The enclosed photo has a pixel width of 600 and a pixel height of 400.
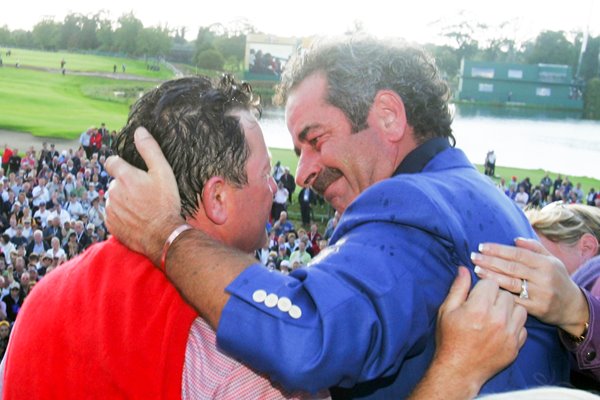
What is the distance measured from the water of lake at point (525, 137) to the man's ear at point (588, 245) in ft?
93.4

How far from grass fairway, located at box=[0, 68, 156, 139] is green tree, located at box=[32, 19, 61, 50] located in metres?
12.1

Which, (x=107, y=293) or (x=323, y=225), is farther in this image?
(x=323, y=225)

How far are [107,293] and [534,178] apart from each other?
2910 cm

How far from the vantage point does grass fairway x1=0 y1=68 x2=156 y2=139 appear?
31.0 m

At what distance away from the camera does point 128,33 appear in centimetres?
5331

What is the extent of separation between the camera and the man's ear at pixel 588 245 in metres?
2.97

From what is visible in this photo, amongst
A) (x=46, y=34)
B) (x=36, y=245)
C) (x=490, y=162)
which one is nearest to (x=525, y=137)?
(x=490, y=162)

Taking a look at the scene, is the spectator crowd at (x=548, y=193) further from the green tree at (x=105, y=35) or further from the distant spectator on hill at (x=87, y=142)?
the green tree at (x=105, y=35)

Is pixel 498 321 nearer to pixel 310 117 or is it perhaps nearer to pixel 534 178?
pixel 310 117

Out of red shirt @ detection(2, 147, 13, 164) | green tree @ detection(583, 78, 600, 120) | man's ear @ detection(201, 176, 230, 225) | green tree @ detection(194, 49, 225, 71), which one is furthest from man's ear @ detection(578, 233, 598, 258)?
green tree @ detection(583, 78, 600, 120)

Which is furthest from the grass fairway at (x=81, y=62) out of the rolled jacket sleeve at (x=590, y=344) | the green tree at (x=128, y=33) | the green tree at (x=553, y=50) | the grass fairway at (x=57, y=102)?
the rolled jacket sleeve at (x=590, y=344)

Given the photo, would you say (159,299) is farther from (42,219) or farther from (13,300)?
(42,219)

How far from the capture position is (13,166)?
19.9 meters

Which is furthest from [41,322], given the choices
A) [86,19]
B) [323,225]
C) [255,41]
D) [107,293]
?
[86,19]
